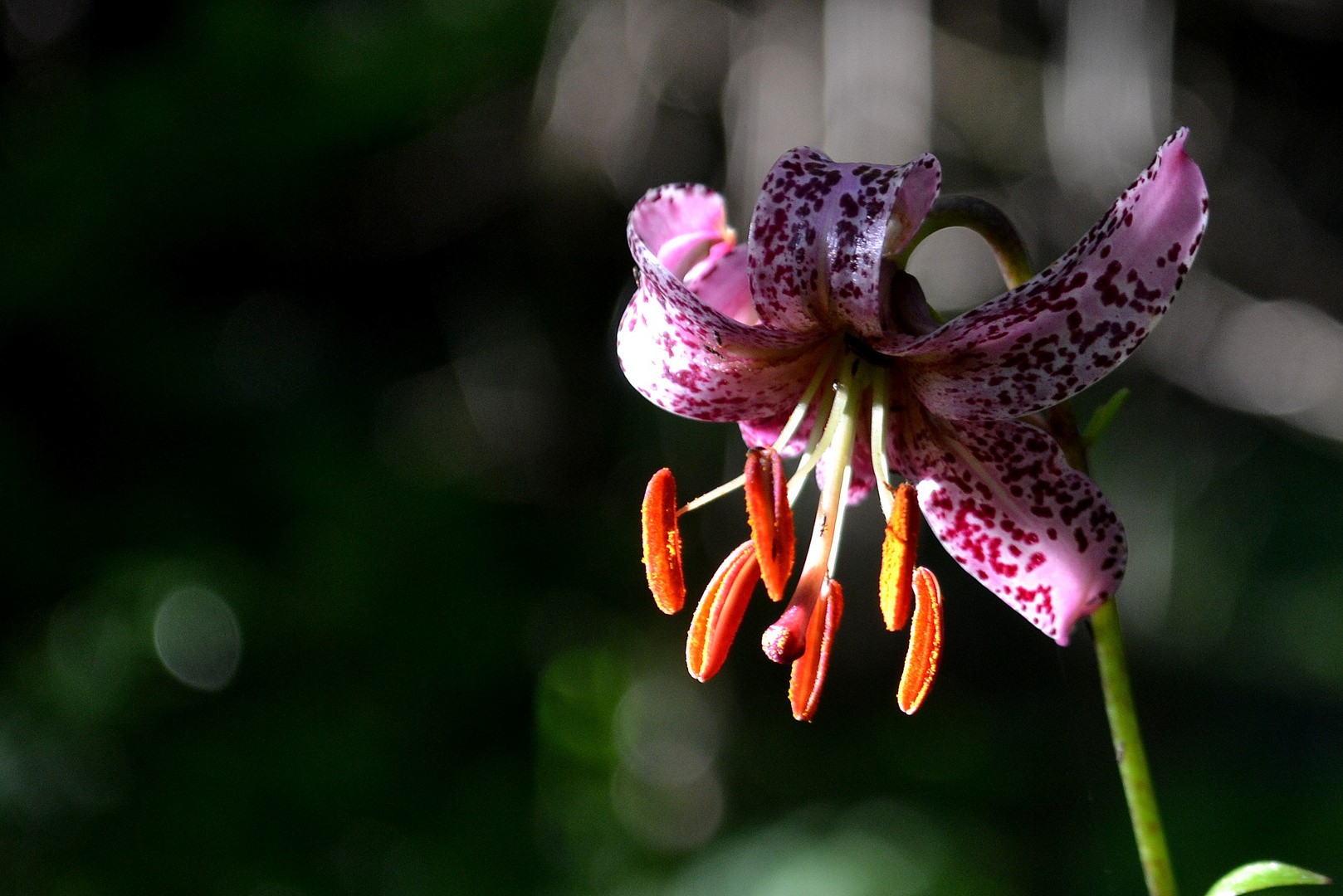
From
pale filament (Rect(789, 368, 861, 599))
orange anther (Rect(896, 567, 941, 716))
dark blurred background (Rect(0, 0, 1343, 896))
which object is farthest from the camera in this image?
dark blurred background (Rect(0, 0, 1343, 896))

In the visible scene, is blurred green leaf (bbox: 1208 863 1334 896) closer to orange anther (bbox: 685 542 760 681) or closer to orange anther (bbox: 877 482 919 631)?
orange anther (bbox: 877 482 919 631)

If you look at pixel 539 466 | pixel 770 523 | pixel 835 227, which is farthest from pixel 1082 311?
pixel 539 466

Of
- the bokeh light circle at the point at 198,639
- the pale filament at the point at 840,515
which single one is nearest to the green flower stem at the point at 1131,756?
the pale filament at the point at 840,515

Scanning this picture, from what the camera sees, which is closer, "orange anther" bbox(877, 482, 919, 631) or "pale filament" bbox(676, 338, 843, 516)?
"orange anther" bbox(877, 482, 919, 631)

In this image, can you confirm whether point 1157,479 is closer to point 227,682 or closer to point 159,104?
point 227,682

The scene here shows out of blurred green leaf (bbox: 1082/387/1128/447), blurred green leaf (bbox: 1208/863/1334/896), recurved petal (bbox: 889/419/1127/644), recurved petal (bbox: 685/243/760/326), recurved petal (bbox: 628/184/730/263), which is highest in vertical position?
recurved petal (bbox: 628/184/730/263)

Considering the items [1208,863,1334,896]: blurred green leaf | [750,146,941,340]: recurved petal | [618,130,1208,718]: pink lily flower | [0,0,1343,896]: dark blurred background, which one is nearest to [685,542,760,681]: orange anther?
[618,130,1208,718]: pink lily flower
